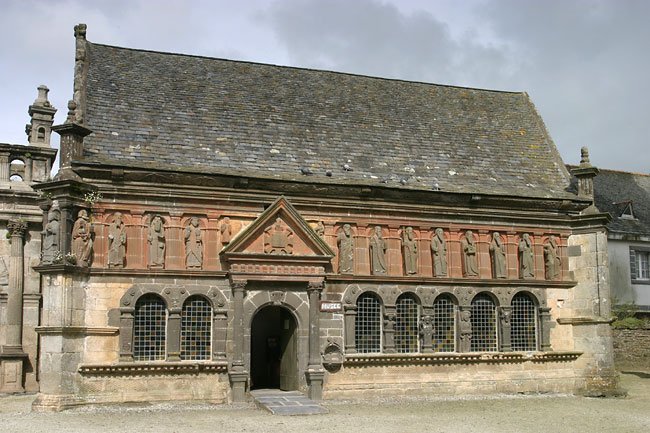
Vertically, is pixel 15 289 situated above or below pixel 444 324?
above

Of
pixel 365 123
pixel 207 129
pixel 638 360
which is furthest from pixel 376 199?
pixel 638 360

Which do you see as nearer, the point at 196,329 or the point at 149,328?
Answer: the point at 149,328

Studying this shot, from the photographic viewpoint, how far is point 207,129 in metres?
21.7

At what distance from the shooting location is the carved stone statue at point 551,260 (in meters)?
22.9

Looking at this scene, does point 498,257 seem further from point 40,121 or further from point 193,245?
point 40,121

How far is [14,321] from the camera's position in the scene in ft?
75.9

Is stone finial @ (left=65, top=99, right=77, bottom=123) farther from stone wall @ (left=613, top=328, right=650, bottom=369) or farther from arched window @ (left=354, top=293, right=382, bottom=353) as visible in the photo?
stone wall @ (left=613, top=328, right=650, bottom=369)

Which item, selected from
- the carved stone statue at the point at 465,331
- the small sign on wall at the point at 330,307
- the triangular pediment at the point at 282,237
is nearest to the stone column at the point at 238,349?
the triangular pediment at the point at 282,237

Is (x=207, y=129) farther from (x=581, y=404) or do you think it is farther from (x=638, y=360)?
(x=638, y=360)

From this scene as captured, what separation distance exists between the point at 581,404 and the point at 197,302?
35.6 feet

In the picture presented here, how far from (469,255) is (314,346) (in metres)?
5.56

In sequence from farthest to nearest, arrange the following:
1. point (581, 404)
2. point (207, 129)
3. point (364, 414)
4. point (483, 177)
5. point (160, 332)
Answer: point (483, 177), point (207, 129), point (581, 404), point (160, 332), point (364, 414)

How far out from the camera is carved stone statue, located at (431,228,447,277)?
2158 cm

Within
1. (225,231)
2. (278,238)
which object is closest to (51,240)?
(225,231)
